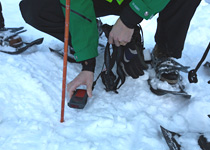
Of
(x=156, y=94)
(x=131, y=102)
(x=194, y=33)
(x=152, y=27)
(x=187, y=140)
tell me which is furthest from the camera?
(x=152, y=27)

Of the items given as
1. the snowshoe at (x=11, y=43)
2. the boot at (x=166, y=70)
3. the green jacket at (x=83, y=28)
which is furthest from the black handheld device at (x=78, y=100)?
the snowshoe at (x=11, y=43)

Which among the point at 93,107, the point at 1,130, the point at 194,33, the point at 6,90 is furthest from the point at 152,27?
the point at 1,130

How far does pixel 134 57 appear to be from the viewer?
1523mm

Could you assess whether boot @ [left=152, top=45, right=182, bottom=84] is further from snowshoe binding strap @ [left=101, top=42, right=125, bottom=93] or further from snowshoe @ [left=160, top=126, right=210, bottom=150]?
snowshoe @ [left=160, top=126, right=210, bottom=150]

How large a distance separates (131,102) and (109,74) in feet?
0.99

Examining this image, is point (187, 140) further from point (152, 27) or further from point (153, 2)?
point (152, 27)

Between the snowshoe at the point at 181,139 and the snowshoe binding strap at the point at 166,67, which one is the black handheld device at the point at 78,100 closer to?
the snowshoe at the point at 181,139

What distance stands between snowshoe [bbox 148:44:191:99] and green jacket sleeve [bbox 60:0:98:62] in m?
0.63

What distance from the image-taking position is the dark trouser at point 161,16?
154cm

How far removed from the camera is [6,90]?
1378 millimetres

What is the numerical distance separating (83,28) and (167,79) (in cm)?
85

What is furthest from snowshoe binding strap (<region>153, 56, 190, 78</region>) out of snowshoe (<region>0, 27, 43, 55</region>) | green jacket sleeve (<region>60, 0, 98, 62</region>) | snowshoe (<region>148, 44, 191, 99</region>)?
snowshoe (<region>0, 27, 43, 55</region>)

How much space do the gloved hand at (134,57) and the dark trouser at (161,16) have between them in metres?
0.35

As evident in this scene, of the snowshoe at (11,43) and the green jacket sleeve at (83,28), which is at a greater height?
the green jacket sleeve at (83,28)
